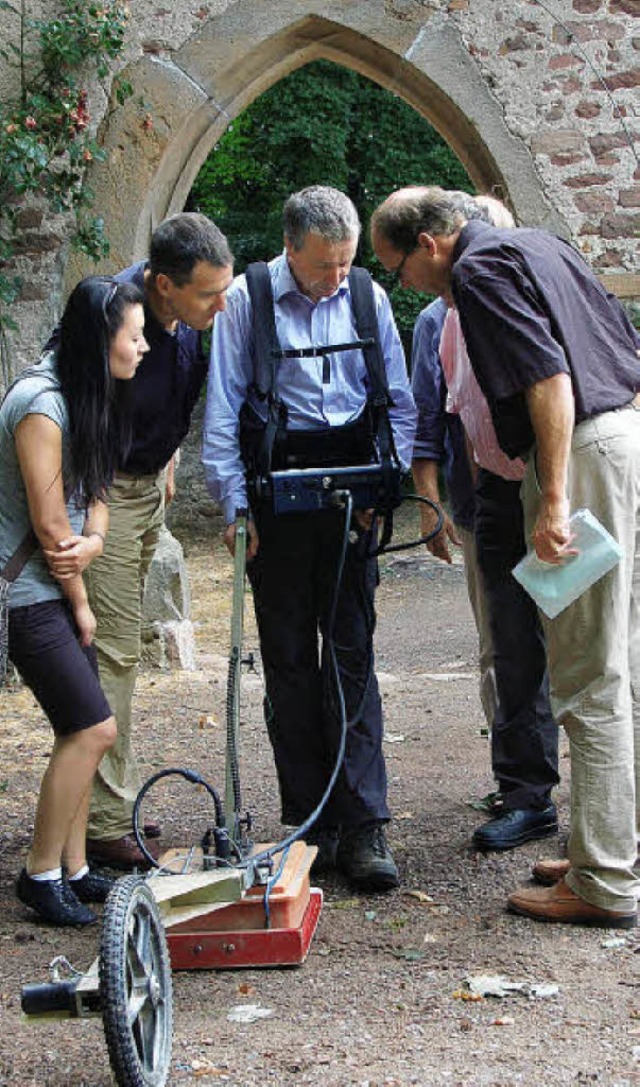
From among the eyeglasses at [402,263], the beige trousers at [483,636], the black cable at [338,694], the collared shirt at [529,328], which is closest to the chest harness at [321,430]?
the black cable at [338,694]

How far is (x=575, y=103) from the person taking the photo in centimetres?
818

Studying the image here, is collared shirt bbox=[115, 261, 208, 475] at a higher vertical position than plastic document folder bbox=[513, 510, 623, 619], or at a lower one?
higher

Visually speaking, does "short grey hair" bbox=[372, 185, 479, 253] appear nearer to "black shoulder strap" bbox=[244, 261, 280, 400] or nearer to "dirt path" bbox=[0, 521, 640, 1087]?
"black shoulder strap" bbox=[244, 261, 280, 400]

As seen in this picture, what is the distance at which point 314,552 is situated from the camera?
448cm

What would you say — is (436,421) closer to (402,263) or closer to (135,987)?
(402,263)

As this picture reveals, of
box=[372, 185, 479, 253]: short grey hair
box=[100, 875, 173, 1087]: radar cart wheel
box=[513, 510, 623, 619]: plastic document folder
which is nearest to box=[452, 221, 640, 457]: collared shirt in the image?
box=[372, 185, 479, 253]: short grey hair

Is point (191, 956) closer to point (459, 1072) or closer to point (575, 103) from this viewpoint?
point (459, 1072)

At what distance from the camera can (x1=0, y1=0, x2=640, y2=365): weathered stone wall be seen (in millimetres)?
7887

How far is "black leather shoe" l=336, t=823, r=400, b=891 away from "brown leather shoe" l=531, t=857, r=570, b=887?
1.33ft

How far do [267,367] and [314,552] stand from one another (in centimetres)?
56

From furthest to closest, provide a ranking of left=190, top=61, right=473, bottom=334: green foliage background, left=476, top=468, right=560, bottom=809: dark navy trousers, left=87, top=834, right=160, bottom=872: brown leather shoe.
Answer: left=190, top=61, right=473, bottom=334: green foliage background → left=476, top=468, right=560, bottom=809: dark navy trousers → left=87, top=834, right=160, bottom=872: brown leather shoe

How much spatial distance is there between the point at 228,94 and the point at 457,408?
3964mm

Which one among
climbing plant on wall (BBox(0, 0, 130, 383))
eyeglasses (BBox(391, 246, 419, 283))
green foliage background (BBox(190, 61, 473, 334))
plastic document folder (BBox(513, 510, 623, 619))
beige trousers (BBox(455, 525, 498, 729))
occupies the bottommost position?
beige trousers (BBox(455, 525, 498, 729))

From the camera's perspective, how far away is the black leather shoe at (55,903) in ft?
13.4
